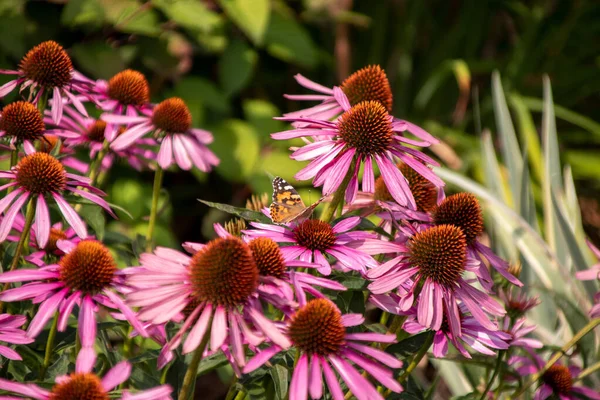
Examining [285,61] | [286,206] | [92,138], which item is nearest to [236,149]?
[285,61]

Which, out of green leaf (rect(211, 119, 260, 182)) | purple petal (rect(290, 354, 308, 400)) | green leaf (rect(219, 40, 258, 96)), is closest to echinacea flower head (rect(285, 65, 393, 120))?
purple petal (rect(290, 354, 308, 400))

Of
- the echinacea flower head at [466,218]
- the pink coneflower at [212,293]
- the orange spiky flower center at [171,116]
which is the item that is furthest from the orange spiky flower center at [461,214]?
the orange spiky flower center at [171,116]

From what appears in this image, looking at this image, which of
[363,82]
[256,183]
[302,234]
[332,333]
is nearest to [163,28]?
[256,183]

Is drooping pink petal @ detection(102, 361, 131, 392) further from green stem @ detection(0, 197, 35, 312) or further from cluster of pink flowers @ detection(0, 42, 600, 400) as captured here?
green stem @ detection(0, 197, 35, 312)

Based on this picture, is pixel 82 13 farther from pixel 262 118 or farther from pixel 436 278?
pixel 436 278

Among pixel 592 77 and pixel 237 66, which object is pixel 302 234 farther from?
pixel 592 77

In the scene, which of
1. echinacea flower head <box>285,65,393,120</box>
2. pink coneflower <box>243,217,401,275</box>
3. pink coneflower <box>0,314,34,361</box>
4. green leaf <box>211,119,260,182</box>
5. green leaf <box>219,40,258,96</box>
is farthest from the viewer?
green leaf <box>219,40,258,96</box>
